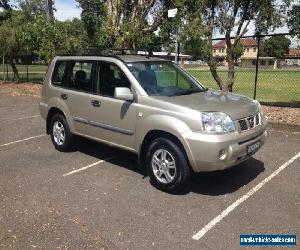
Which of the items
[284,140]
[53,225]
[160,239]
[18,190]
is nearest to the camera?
[160,239]

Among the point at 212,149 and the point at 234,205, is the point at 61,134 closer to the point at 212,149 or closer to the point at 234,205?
the point at 212,149

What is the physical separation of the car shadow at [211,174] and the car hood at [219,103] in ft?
3.46

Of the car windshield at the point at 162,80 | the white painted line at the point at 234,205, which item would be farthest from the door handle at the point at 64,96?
the white painted line at the point at 234,205

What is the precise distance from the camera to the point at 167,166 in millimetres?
5434

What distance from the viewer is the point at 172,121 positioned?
524 cm

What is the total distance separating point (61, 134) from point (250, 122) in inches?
Result: 142

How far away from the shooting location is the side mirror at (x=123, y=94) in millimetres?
5586

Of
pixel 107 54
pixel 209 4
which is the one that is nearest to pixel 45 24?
pixel 209 4

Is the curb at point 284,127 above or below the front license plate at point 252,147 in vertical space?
below

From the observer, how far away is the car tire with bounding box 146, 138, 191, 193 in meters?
5.24

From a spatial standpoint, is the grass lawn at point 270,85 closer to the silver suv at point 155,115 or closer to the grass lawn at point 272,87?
the grass lawn at point 272,87

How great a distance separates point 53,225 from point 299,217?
2.85 meters

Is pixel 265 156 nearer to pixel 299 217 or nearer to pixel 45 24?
pixel 299 217

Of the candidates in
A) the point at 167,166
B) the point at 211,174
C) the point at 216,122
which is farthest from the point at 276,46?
the point at 167,166
